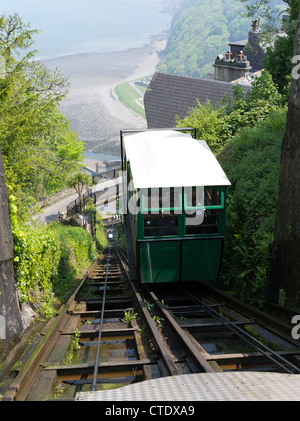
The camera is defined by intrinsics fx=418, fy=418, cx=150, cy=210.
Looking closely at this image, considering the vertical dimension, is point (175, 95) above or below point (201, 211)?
above

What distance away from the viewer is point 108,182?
2970 inches

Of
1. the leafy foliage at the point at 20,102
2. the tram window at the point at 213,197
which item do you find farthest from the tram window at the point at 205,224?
the leafy foliage at the point at 20,102

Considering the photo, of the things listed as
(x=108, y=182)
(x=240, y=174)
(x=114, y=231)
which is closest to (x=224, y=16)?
(x=108, y=182)

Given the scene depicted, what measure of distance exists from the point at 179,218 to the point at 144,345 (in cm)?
298

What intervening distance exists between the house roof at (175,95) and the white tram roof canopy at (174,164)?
59.6 feet

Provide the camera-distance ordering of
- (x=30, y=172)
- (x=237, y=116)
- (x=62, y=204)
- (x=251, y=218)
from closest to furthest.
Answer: (x=251, y=218)
(x=237, y=116)
(x=30, y=172)
(x=62, y=204)

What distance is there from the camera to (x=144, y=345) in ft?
21.3

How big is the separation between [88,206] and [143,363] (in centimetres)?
3916

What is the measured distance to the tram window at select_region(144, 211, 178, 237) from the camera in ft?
28.5

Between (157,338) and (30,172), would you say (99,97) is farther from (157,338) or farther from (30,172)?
(157,338)

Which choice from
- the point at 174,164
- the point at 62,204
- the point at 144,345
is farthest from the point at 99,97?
the point at 144,345

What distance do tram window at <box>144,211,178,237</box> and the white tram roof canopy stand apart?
27.1 inches

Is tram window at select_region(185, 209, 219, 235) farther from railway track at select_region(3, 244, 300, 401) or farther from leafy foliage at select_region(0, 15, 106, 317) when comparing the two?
leafy foliage at select_region(0, 15, 106, 317)

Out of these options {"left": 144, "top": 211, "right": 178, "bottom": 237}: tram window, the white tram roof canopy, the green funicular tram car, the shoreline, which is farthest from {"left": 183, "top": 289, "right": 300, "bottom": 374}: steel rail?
the shoreline
